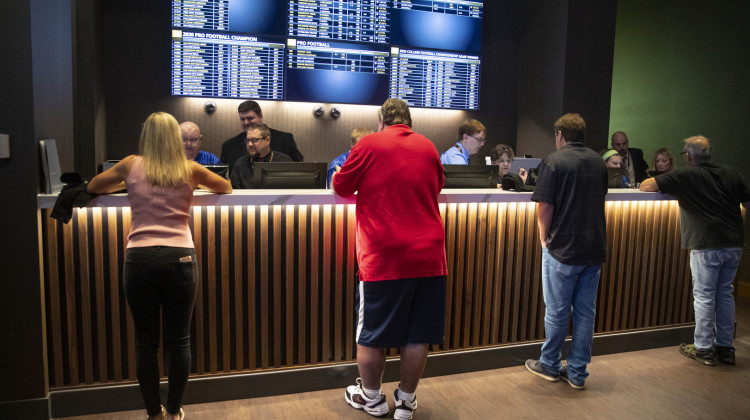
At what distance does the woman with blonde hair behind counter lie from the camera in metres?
2.50

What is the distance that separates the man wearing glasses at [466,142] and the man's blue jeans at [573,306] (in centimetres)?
127

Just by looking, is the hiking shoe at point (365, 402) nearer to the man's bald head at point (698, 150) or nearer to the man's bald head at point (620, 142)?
the man's bald head at point (698, 150)

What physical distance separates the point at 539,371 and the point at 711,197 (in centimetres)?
170

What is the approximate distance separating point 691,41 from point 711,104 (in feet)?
2.70

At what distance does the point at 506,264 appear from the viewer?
12.3ft

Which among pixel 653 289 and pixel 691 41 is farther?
pixel 691 41

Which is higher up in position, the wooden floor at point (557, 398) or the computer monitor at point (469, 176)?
the computer monitor at point (469, 176)

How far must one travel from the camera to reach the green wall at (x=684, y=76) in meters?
5.93

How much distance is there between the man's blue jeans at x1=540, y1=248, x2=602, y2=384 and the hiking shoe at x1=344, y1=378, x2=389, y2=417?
4.00 feet

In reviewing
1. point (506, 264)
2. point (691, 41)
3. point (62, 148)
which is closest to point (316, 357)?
point (506, 264)

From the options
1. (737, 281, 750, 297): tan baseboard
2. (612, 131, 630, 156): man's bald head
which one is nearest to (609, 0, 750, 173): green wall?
(737, 281, 750, 297): tan baseboard

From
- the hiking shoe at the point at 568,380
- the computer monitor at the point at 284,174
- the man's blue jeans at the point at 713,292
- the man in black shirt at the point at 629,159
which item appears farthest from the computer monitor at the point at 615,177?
the computer monitor at the point at 284,174

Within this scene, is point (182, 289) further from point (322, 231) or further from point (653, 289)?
point (653, 289)

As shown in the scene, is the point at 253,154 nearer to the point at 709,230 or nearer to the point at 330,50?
the point at 330,50
